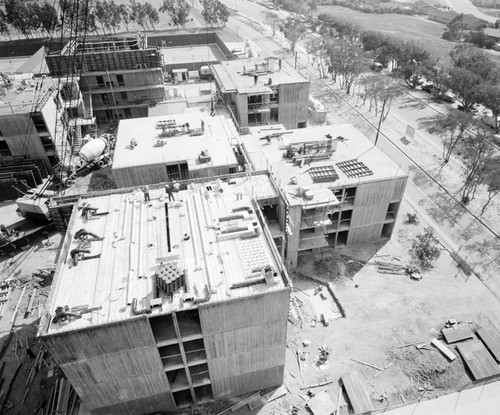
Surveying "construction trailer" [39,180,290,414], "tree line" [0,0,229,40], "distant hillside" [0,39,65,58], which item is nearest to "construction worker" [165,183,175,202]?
"construction trailer" [39,180,290,414]

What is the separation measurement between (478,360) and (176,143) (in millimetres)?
43917

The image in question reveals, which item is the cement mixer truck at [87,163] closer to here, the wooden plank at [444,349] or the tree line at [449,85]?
the tree line at [449,85]

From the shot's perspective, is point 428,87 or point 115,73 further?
point 428,87

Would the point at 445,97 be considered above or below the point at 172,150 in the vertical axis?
below

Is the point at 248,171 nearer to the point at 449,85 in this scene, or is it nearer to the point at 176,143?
the point at 176,143

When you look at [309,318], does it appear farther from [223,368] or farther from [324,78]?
[324,78]

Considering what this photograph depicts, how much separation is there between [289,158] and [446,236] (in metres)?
26.1

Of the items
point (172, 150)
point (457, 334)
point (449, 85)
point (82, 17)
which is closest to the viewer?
point (457, 334)

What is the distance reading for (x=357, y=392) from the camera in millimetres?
34375

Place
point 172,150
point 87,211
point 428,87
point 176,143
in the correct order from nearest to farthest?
point 87,211 → point 172,150 → point 176,143 → point 428,87

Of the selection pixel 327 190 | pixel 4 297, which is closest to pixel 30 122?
pixel 4 297

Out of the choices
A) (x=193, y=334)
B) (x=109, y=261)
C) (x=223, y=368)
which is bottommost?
(x=223, y=368)

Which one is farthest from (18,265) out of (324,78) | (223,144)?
(324,78)

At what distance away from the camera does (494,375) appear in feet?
117
